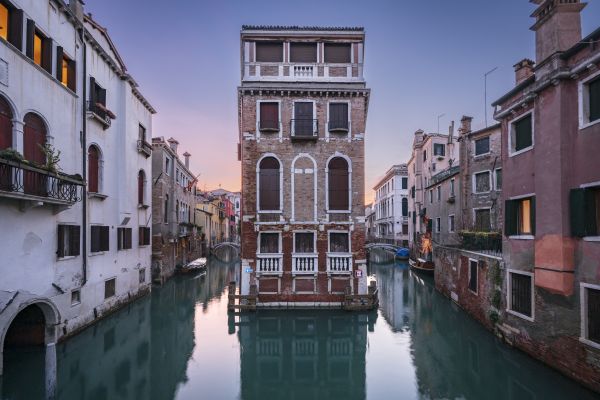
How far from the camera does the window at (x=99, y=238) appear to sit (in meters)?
13.9

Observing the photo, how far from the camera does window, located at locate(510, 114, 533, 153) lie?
1081 cm

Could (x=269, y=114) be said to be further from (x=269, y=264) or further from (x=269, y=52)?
(x=269, y=264)

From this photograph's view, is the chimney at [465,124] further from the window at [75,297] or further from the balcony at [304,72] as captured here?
the window at [75,297]

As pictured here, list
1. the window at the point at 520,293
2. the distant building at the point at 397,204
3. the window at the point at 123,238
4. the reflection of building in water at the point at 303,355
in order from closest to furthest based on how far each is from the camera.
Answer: the reflection of building in water at the point at 303,355
the window at the point at 520,293
the window at the point at 123,238
the distant building at the point at 397,204

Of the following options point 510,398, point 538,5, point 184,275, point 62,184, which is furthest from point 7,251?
point 184,275

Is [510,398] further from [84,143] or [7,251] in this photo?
[84,143]

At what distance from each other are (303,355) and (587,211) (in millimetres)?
8673

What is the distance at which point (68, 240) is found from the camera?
12148mm

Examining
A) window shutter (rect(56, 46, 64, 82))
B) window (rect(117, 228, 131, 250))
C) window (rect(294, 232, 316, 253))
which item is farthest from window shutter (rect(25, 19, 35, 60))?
window (rect(294, 232, 316, 253))

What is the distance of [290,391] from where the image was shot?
913cm

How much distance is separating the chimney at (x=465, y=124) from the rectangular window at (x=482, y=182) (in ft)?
Answer: 9.78

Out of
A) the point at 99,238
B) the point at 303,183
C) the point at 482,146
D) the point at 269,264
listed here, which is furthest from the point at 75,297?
the point at 482,146

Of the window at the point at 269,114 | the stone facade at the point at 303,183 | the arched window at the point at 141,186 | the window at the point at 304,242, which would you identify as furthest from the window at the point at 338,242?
the arched window at the point at 141,186

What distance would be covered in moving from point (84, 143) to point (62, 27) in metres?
3.84
